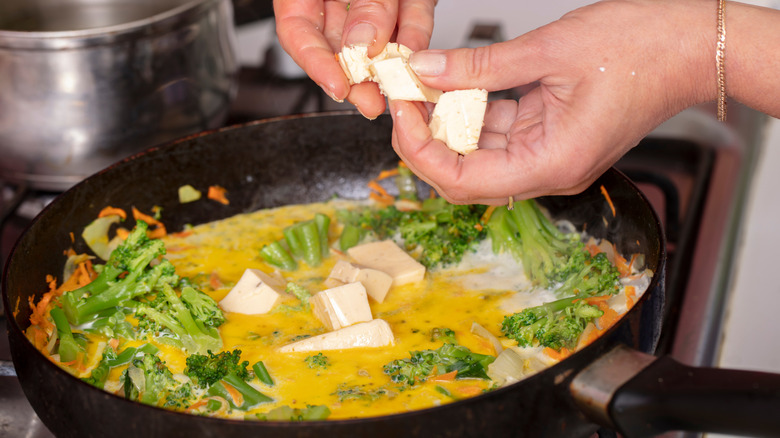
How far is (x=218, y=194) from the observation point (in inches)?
Answer: 89.2

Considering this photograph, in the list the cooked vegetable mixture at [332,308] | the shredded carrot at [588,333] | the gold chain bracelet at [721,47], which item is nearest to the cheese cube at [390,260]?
the cooked vegetable mixture at [332,308]

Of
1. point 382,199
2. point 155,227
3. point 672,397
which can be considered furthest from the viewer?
point 382,199

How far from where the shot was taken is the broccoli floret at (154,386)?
151 centimetres

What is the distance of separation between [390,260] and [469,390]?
0.52 m

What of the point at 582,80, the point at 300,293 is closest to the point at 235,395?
the point at 300,293

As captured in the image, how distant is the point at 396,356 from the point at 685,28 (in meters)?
0.92

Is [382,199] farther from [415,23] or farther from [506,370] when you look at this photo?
[506,370]

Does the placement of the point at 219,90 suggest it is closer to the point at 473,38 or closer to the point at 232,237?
the point at 232,237

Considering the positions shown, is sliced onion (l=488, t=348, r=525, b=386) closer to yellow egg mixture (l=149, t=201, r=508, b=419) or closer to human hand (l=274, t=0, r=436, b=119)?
yellow egg mixture (l=149, t=201, r=508, b=419)

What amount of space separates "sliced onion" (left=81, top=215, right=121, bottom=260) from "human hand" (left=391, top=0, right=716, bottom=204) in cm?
95

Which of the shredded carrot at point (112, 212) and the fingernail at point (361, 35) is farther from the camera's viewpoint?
the shredded carrot at point (112, 212)

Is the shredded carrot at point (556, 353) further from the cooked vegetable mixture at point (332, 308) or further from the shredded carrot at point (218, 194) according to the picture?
the shredded carrot at point (218, 194)

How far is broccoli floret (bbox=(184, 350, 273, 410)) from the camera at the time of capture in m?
1.49

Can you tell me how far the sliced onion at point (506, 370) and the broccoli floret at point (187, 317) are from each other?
624mm
